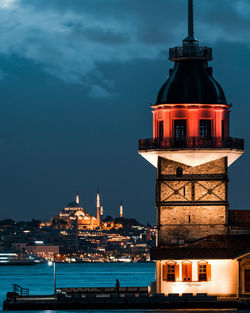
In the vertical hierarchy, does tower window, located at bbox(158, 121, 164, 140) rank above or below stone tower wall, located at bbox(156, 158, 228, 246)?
above

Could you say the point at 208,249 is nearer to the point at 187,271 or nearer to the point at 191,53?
the point at 187,271

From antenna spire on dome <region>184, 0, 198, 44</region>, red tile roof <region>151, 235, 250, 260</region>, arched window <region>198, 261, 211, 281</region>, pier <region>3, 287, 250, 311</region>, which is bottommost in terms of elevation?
pier <region>3, 287, 250, 311</region>

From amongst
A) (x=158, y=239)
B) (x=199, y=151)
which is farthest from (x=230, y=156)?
(x=158, y=239)

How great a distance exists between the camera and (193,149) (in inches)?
2867

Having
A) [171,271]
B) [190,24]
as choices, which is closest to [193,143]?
[171,271]

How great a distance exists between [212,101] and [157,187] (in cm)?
652

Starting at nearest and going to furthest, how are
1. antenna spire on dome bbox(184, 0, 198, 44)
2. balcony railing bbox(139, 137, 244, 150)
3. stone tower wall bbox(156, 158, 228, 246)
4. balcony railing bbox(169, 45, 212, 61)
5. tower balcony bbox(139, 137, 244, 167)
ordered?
tower balcony bbox(139, 137, 244, 167) → balcony railing bbox(139, 137, 244, 150) → stone tower wall bbox(156, 158, 228, 246) → balcony railing bbox(169, 45, 212, 61) → antenna spire on dome bbox(184, 0, 198, 44)

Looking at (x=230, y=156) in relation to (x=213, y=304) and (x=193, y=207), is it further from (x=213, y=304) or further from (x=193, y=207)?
(x=213, y=304)

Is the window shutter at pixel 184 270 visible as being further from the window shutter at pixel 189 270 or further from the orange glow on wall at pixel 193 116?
the orange glow on wall at pixel 193 116

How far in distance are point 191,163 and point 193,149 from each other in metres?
1.20

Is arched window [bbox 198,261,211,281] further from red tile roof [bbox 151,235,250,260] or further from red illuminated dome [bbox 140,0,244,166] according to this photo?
red illuminated dome [bbox 140,0,244,166]

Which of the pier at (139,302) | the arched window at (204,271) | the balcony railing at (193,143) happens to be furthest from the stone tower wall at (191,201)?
the pier at (139,302)

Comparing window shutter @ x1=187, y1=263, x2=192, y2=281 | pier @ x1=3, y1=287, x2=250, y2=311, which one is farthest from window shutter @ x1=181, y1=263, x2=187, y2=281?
pier @ x1=3, y1=287, x2=250, y2=311

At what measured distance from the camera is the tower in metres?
73.5
